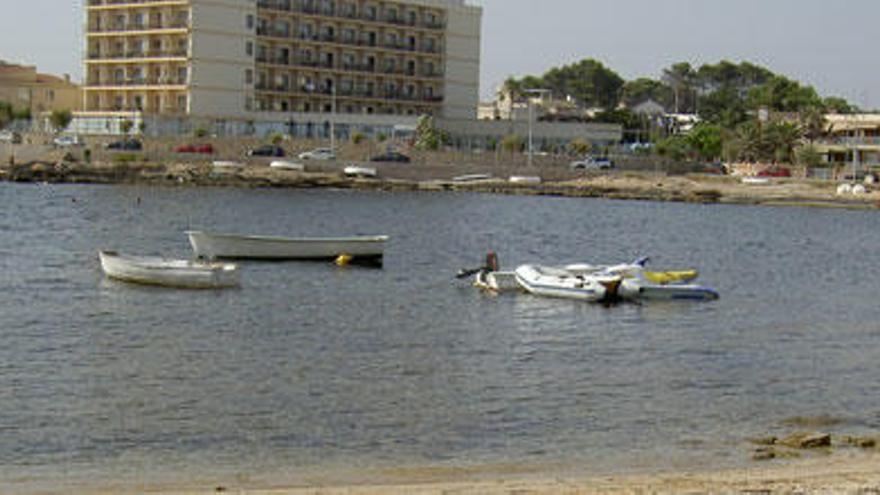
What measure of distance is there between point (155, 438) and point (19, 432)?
2.66 m

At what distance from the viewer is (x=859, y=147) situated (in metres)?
165

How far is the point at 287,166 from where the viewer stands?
469 feet

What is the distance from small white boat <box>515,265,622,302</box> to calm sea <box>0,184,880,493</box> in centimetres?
70

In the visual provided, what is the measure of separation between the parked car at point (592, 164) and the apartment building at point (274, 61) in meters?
21.3

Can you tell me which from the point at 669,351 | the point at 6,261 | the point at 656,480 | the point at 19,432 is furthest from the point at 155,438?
the point at 6,261

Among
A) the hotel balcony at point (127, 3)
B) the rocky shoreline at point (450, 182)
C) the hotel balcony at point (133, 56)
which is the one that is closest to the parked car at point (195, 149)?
the rocky shoreline at point (450, 182)

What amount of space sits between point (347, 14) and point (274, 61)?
12010 millimetres

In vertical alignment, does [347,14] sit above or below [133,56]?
above

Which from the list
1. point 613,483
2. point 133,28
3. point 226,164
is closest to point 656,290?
point 613,483

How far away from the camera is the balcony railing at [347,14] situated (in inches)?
6368

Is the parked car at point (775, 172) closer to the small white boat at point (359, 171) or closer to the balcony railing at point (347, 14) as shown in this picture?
the small white boat at point (359, 171)

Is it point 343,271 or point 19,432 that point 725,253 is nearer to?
point 343,271

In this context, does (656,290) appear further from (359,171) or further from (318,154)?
(318,154)

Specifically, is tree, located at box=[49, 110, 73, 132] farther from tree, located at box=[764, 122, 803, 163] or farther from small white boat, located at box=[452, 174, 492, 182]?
tree, located at box=[764, 122, 803, 163]
